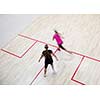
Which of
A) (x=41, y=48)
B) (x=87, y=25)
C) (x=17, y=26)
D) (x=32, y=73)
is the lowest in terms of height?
(x=32, y=73)

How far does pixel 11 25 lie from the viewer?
6582 mm

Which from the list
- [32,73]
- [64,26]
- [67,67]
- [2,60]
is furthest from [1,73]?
[64,26]

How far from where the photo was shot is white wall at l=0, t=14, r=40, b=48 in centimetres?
596

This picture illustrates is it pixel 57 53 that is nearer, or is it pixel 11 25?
pixel 57 53

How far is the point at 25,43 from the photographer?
5.56 m

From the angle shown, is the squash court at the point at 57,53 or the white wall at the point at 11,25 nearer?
the squash court at the point at 57,53

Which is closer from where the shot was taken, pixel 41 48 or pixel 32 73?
pixel 32 73

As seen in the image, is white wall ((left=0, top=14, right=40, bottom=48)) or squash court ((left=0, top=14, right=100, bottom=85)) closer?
squash court ((left=0, top=14, right=100, bottom=85))

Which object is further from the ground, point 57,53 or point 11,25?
point 11,25

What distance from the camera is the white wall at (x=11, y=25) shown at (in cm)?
596

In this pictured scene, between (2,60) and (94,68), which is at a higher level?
(94,68)

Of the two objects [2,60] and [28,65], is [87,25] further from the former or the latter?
[2,60]

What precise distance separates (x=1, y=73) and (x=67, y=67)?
172cm
